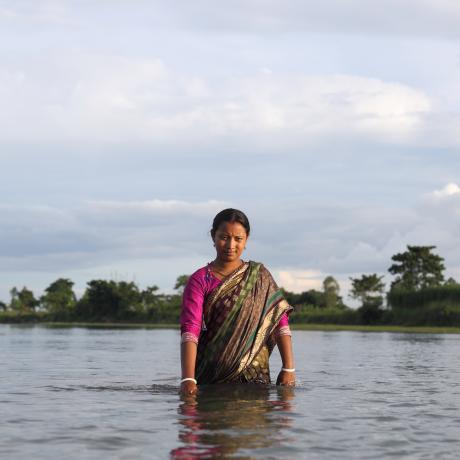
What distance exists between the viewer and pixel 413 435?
19.3 ft

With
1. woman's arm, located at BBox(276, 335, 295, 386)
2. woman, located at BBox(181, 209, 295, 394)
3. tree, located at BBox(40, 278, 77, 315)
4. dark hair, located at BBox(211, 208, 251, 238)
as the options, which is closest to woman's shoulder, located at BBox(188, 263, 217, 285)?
woman, located at BBox(181, 209, 295, 394)

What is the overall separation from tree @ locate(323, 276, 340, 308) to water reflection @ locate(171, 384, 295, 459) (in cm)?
6918

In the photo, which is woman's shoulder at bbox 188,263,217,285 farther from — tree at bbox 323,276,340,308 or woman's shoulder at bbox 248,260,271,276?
tree at bbox 323,276,340,308

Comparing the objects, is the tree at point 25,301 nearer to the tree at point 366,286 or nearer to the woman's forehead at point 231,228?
the tree at point 366,286

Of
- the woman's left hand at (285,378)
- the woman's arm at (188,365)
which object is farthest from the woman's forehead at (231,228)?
the woman's left hand at (285,378)

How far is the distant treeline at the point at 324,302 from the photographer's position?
5162 cm

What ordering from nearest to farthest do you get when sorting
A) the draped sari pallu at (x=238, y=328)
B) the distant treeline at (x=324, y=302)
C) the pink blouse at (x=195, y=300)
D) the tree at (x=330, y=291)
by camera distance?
the pink blouse at (x=195, y=300)
the draped sari pallu at (x=238, y=328)
the distant treeline at (x=324, y=302)
the tree at (x=330, y=291)

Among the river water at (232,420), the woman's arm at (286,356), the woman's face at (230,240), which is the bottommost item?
the river water at (232,420)

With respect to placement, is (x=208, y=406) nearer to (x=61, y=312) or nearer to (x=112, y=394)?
(x=112, y=394)

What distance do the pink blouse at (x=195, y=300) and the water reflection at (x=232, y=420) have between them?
0.51 metres

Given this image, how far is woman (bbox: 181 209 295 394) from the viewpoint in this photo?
7102 mm

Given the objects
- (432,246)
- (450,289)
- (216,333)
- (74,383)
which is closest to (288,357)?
(216,333)

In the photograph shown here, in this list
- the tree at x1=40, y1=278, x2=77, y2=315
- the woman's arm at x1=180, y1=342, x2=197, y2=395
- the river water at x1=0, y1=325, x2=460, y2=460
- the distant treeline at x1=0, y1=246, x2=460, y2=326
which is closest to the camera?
the river water at x1=0, y1=325, x2=460, y2=460

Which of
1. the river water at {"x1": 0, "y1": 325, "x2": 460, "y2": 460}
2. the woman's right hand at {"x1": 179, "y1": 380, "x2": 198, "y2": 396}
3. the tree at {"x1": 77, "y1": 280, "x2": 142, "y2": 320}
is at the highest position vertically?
the tree at {"x1": 77, "y1": 280, "x2": 142, "y2": 320}
